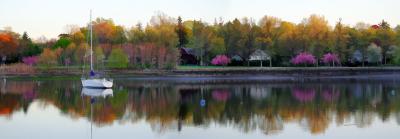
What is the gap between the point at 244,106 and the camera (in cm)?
Answer: 3391

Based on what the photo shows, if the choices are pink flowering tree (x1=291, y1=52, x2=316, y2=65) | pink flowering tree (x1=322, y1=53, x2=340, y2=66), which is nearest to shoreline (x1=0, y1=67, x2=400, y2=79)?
pink flowering tree (x1=291, y1=52, x2=316, y2=65)

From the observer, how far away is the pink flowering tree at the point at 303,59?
8775 centimetres

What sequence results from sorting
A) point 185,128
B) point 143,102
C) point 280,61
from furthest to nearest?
point 280,61 → point 143,102 → point 185,128

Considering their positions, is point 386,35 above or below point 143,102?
above

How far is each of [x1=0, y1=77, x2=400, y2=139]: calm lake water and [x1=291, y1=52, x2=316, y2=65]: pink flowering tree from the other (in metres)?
45.7

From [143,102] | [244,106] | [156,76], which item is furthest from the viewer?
[156,76]

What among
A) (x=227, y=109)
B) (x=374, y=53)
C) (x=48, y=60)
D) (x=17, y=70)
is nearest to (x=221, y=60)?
(x=374, y=53)

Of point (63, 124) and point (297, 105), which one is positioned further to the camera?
point (297, 105)

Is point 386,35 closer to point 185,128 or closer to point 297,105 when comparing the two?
point 297,105

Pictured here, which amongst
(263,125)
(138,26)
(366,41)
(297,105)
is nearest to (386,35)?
(366,41)

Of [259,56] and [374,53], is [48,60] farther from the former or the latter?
[374,53]

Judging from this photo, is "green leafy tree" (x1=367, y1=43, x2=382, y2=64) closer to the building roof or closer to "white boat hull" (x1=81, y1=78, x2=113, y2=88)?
the building roof

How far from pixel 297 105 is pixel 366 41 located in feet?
211

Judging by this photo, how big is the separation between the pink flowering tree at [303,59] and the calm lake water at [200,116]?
45.7 metres
